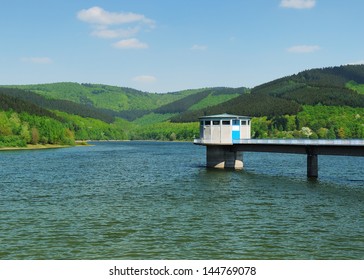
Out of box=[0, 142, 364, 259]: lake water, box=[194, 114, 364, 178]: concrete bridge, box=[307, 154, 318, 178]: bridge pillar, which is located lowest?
box=[0, 142, 364, 259]: lake water

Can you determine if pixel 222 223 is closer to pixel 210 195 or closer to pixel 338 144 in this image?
pixel 210 195

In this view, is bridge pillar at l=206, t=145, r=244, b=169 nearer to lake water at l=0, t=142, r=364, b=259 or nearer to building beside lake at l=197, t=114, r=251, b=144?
building beside lake at l=197, t=114, r=251, b=144

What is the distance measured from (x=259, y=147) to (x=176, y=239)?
6518cm

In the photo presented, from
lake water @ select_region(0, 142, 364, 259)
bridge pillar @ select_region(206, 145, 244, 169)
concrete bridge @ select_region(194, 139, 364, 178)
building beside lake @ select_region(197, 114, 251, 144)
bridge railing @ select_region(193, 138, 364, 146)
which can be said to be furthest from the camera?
bridge pillar @ select_region(206, 145, 244, 169)

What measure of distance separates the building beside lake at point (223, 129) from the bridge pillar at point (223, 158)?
3973 mm

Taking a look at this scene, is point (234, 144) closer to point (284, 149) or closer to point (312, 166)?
point (284, 149)

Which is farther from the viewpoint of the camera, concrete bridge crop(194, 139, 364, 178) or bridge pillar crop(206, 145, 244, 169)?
bridge pillar crop(206, 145, 244, 169)

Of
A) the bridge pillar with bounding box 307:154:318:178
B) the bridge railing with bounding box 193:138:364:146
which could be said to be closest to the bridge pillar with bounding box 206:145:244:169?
the bridge railing with bounding box 193:138:364:146

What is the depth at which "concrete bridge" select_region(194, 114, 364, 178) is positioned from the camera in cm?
9175

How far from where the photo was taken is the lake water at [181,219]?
3550 centimetres

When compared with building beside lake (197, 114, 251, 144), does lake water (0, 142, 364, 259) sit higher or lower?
lower

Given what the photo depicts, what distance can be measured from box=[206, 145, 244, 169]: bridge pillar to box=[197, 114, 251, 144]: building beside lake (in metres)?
3.97

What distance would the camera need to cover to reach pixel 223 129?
343 ft
